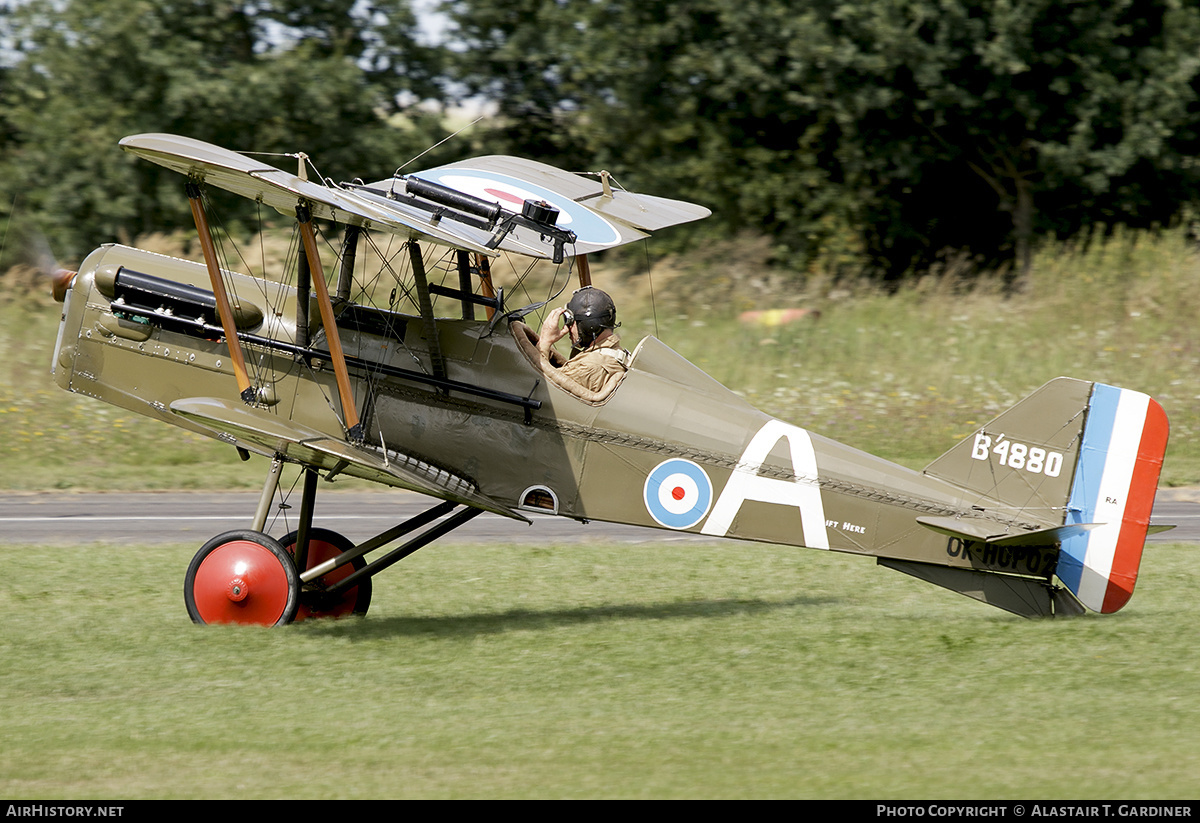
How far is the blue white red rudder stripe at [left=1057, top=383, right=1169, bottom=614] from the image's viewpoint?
7.23 meters

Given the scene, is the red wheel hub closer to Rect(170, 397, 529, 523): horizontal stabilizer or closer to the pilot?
Rect(170, 397, 529, 523): horizontal stabilizer

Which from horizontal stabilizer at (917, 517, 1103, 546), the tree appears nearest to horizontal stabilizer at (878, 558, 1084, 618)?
horizontal stabilizer at (917, 517, 1103, 546)

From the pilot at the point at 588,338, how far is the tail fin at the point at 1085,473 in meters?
2.17

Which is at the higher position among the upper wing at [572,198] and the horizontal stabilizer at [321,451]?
the upper wing at [572,198]

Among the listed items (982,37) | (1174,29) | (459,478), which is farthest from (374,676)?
(1174,29)

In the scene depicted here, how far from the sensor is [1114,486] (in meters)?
7.27

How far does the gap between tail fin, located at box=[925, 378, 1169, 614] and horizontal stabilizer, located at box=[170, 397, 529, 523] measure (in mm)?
2832

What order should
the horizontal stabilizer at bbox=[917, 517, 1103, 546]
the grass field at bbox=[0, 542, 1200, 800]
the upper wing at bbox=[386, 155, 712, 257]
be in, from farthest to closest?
the upper wing at bbox=[386, 155, 712, 257] → the horizontal stabilizer at bbox=[917, 517, 1103, 546] → the grass field at bbox=[0, 542, 1200, 800]

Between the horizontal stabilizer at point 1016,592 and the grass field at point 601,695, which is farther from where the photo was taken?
the horizontal stabilizer at point 1016,592

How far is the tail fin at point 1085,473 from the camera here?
724cm

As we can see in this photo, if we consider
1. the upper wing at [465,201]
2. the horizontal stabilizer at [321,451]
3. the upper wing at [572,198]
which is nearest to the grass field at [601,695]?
the horizontal stabilizer at [321,451]

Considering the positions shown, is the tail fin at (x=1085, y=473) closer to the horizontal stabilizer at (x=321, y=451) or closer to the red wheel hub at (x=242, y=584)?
the horizontal stabilizer at (x=321, y=451)

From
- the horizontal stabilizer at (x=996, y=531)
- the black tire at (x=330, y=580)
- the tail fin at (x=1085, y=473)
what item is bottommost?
the black tire at (x=330, y=580)
